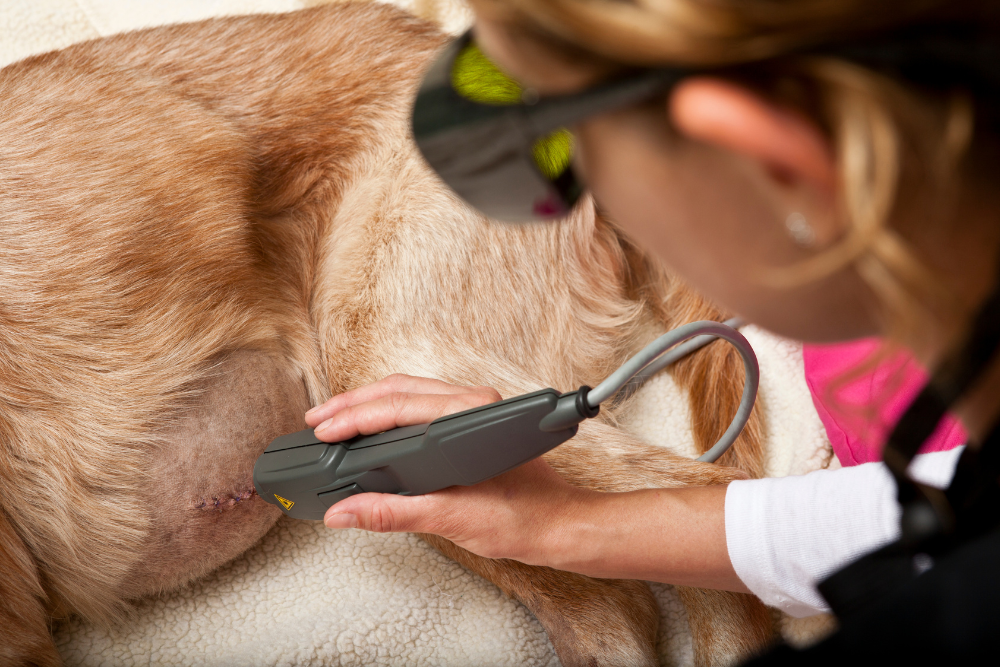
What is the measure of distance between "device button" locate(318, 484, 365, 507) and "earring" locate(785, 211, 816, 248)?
0.73m

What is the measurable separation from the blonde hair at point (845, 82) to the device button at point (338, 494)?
74 centimetres

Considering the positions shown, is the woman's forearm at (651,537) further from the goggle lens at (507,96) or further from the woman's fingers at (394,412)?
the goggle lens at (507,96)

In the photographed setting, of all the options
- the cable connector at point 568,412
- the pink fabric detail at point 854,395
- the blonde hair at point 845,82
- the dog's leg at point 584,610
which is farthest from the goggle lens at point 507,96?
the dog's leg at point 584,610

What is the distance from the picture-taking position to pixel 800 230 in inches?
17.9

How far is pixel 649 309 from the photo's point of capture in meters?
1.50

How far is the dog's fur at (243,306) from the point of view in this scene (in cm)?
118

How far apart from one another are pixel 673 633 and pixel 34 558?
1.13 meters

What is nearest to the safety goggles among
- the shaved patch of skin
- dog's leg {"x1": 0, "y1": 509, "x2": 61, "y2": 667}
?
the shaved patch of skin

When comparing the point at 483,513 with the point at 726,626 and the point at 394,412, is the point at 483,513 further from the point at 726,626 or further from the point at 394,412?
the point at 726,626

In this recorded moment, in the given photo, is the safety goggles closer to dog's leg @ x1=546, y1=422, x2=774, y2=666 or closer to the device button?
the device button

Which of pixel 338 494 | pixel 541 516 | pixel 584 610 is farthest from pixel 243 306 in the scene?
pixel 584 610

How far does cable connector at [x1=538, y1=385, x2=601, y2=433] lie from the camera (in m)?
0.82

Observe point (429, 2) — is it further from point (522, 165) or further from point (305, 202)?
point (522, 165)

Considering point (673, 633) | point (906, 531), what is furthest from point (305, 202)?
point (906, 531)
